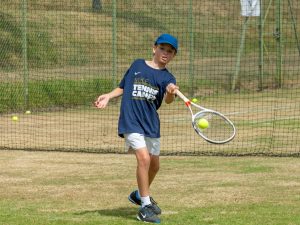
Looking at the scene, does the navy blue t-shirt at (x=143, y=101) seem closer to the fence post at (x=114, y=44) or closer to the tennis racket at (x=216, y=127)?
the tennis racket at (x=216, y=127)

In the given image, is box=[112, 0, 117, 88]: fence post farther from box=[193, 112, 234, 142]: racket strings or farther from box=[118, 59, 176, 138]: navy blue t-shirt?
box=[118, 59, 176, 138]: navy blue t-shirt

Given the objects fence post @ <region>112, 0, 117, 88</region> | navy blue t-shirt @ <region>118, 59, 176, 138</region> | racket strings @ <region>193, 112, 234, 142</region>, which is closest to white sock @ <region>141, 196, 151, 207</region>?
navy blue t-shirt @ <region>118, 59, 176, 138</region>

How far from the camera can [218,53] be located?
2405cm

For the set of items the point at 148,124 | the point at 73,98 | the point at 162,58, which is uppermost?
the point at 162,58

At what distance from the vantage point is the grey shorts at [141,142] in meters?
7.62

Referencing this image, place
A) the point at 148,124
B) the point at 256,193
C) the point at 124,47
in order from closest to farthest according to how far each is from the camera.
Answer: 1. the point at 148,124
2. the point at 256,193
3. the point at 124,47

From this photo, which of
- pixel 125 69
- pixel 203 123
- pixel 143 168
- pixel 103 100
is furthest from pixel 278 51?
pixel 143 168

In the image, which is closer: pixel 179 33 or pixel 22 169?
pixel 22 169

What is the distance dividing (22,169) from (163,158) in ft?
6.81

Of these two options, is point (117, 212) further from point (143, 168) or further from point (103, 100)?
point (103, 100)

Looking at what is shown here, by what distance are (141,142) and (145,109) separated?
0.31m

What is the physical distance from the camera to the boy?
7598 millimetres

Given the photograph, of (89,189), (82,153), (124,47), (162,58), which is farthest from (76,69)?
(162,58)

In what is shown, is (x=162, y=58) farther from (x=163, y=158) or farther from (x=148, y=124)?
(x=163, y=158)
